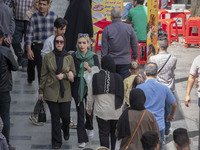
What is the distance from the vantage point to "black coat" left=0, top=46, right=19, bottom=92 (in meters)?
7.70

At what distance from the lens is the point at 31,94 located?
10914 mm

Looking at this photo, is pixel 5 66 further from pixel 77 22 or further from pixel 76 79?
pixel 77 22

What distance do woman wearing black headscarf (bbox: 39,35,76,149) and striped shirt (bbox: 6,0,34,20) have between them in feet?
12.8

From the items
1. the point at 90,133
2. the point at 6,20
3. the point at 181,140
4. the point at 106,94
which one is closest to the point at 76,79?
the point at 90,133

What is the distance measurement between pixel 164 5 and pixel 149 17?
32.3 ft

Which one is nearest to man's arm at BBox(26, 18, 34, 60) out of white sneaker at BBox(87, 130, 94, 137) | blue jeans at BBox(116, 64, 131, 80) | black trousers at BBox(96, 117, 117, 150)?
blue jeans at BBox(116, 64, 131, 80)

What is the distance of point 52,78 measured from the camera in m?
8.11

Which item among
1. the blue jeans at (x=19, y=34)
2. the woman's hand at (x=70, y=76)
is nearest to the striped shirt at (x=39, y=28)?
the woman's hand at (x=70, y=76)

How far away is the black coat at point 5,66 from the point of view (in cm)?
770

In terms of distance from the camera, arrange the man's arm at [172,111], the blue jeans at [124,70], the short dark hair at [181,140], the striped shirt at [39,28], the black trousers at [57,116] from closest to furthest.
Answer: the short dark hair at [181,140]
the man's arm at [172,111]
the black trousers at [57,116]
the striped shirt at [39,28]
the blue jeans at [124,70]

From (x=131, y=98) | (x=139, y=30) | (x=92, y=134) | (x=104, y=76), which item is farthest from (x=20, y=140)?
(x=139, y=30)

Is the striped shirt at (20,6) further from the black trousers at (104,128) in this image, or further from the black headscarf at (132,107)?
the black headscarf at (132,107)

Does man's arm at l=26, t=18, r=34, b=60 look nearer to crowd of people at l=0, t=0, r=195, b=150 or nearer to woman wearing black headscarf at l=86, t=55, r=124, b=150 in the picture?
crowd of people at l=0, t=0, r=195, b=150

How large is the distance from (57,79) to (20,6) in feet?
13.7
